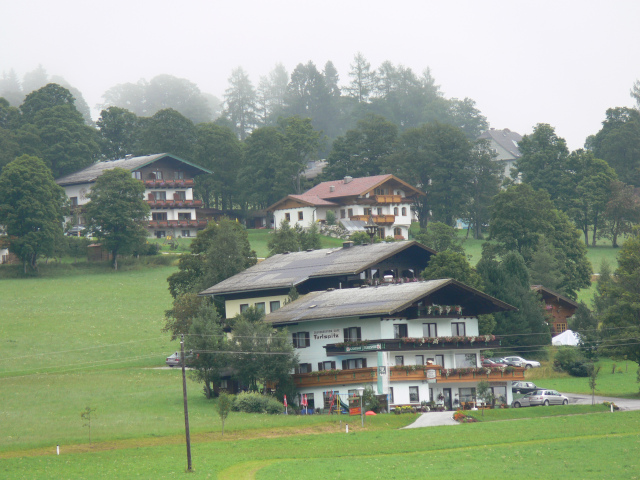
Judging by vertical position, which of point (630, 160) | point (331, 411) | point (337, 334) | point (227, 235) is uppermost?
point (630, 160)

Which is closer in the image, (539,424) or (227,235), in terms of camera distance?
(539,424)

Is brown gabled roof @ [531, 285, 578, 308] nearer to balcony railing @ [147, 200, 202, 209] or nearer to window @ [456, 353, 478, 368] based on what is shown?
window @ [456, 353, 478, 368]

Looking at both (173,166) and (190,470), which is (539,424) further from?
(173,166)

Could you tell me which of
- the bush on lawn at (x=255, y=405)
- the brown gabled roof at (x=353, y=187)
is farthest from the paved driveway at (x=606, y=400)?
the brown gabled roof at (x=353, y=187)

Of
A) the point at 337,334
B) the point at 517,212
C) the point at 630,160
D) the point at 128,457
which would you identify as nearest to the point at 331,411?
the point at 337,334

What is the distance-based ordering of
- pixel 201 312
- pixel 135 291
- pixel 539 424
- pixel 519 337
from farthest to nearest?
pixel 135 291
pixel 519 337
pixel 201 312
pixel 539 424

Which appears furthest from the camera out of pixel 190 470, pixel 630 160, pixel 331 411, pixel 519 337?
pixel 630 160

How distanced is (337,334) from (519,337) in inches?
888

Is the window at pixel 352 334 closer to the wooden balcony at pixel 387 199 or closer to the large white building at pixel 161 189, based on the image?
the large white building at pixel 161 189

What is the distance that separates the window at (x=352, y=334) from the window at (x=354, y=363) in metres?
1.40

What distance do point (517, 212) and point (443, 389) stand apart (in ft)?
158

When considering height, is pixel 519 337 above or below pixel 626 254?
below

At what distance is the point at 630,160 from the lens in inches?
6152

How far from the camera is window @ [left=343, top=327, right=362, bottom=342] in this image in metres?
65.4
